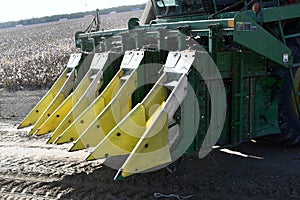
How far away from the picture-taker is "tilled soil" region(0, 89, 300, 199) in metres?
3.66

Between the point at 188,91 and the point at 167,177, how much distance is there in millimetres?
932

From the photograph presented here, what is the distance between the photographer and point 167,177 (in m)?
3.98

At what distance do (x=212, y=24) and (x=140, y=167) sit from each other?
1.49m

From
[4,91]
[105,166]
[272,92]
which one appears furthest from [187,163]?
[4,91]

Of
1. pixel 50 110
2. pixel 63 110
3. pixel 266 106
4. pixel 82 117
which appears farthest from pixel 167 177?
pixel 50 110

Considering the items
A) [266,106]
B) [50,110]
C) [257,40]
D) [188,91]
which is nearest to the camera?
[188,91]

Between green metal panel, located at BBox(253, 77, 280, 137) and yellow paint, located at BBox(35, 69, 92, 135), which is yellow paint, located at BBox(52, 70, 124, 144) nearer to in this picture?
yellow paint, located at BBox(35, 69, 92, 135)

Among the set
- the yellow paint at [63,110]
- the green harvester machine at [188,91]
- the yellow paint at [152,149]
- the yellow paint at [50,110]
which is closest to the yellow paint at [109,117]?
the green harvester machine at [188,91]

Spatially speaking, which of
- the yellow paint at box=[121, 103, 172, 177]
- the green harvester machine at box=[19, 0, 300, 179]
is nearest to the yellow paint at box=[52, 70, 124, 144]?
the green harvester machine at box=[19, 0, 300, 179]

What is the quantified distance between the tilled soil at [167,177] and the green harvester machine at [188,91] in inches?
10.6

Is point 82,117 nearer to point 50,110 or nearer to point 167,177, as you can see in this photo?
point 50,110

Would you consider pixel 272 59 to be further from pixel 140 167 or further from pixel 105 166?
pixel 105 166

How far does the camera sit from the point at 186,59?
12.1ft

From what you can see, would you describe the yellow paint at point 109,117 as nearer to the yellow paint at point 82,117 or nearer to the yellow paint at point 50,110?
the yellow paint at point 82,117
